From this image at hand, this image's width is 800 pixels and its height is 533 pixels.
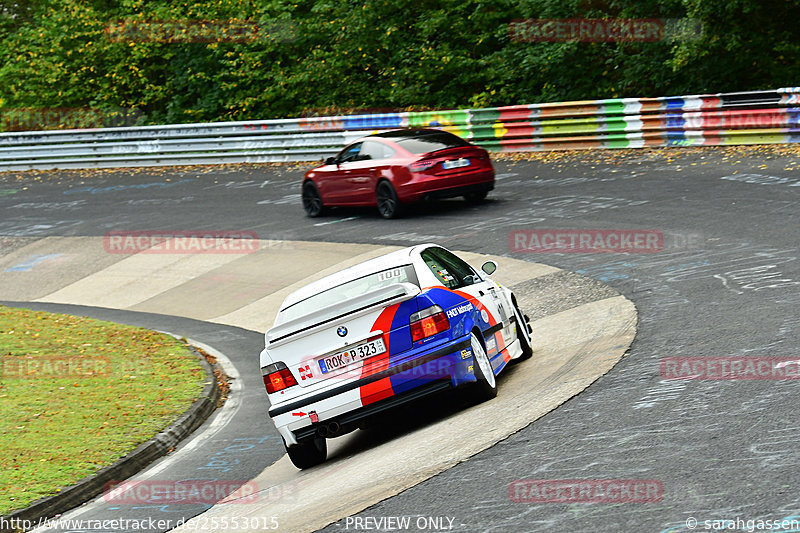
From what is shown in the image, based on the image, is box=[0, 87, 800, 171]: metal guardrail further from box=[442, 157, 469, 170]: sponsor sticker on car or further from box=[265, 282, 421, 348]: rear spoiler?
box=[265, 282, 421, 348]: rear spoiler

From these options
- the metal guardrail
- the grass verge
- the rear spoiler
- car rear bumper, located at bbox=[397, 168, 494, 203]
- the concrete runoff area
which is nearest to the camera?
the concrete runoff area

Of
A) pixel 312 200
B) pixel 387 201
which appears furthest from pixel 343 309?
pixel 312 200

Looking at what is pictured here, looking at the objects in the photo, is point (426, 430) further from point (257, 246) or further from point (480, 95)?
point (480, 95)

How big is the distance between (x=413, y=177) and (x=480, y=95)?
11.4 m

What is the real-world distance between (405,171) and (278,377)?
1106cm

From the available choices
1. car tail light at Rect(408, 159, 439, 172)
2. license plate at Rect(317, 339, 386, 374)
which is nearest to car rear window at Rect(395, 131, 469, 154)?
car tail light at Rect(408, 159, 439, 172)

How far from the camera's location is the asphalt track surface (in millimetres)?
5609

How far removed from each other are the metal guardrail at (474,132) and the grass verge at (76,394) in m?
12.5

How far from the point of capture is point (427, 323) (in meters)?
8.02

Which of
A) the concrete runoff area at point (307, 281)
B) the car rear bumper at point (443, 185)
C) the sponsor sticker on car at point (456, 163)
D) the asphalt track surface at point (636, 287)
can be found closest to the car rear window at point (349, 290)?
the concrete runoff area at point (307, 281)

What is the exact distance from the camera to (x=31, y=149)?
31484 mm

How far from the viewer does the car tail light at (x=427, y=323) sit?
26.2ft

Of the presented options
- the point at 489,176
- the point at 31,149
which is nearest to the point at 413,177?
the point at 489,176

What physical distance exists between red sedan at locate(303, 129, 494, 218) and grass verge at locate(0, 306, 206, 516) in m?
6.15
